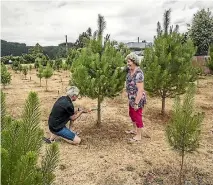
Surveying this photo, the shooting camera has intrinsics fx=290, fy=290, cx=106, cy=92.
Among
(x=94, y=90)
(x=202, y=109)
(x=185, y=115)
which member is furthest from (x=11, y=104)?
(x=185, y=115)

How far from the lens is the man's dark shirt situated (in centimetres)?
647

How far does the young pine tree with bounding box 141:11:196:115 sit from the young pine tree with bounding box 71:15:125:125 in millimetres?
1515

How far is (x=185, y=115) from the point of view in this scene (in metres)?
4.54

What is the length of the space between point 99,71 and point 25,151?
4984 mm

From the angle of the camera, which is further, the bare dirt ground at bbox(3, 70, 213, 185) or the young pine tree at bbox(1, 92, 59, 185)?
the bare dirt ground at bbox(3, 70, 213, 185)

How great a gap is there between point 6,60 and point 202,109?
4198 centimetres

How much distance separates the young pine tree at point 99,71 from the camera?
22.6ft

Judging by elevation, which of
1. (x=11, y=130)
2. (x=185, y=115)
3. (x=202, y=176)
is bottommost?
(x=202, y=176)

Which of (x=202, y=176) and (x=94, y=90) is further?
(x=94, y=90)

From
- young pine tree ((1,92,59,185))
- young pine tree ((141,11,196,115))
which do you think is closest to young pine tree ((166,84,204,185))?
young pine tree ((1,92,59,185))

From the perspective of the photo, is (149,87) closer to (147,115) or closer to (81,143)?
(147,115)

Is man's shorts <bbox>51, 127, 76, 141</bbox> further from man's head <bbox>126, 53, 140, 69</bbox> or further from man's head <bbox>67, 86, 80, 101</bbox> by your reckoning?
man's head <bbox>126, 53, 140, 69</bbox>

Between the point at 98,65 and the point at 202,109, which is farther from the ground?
the point at 98,65

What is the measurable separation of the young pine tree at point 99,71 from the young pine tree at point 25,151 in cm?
455
